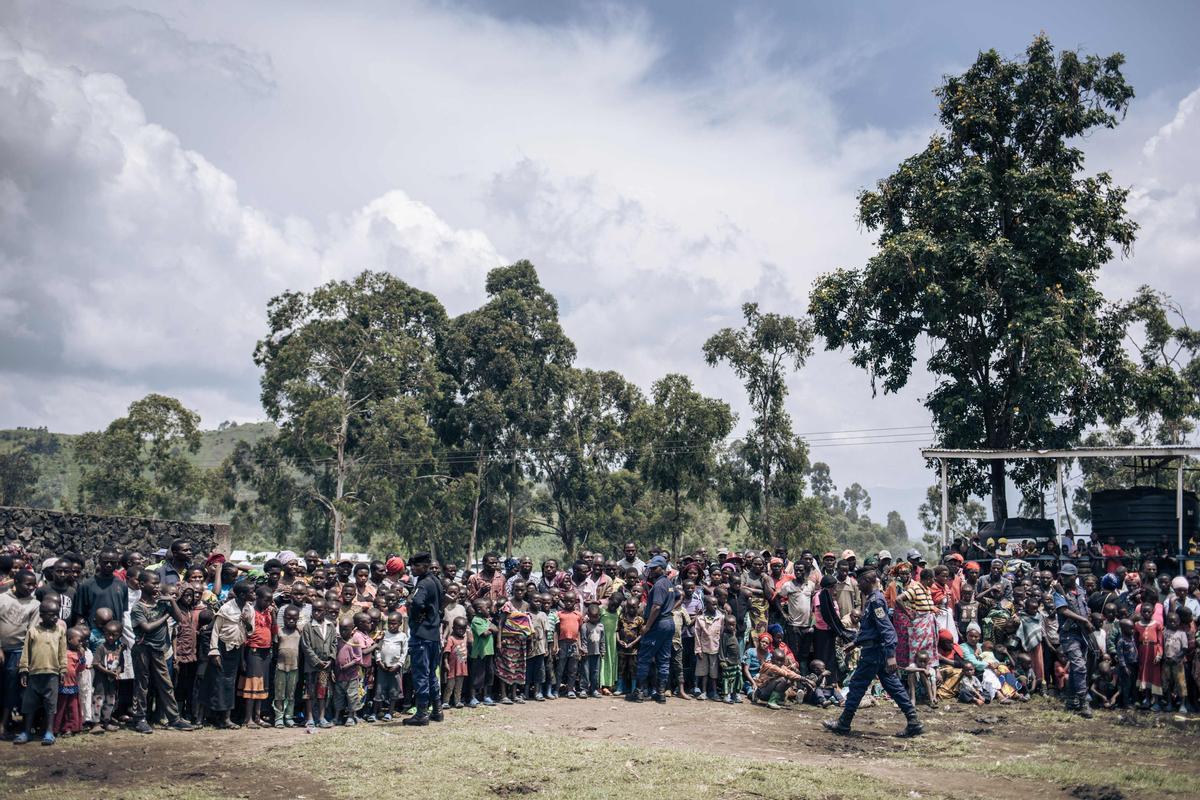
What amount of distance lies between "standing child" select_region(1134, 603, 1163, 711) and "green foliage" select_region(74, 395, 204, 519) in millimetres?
38737

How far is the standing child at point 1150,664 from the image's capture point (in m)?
14.4

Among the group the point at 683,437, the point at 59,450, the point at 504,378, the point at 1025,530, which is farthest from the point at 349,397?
the point at 59,450

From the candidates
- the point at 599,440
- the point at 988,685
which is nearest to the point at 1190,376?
the point at 599,440

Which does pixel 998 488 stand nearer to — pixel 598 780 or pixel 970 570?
pixel 970 570

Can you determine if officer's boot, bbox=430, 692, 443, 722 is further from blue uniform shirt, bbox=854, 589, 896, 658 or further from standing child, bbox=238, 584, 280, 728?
blue uniform shirt, bbox=854, 589, 896, 658

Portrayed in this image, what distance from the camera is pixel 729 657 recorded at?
14.5m

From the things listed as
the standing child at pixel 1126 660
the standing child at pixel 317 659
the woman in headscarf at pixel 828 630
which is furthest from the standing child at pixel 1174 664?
the standing child at pixel 317 659

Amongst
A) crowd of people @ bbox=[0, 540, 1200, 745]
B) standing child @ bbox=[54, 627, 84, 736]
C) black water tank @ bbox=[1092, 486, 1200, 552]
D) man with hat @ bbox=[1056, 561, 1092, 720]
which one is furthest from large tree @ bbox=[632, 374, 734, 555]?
standing child @ bbox=[54, 627, 84, 736]

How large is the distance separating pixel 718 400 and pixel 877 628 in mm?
28064

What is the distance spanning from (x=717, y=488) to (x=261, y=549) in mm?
33024

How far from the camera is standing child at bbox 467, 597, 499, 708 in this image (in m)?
13.3

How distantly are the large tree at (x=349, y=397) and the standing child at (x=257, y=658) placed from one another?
106 ft

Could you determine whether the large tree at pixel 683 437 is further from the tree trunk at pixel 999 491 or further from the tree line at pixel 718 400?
the tree trunk at pixel 999 491

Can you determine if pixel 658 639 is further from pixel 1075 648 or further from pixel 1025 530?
pixel 1025 530
